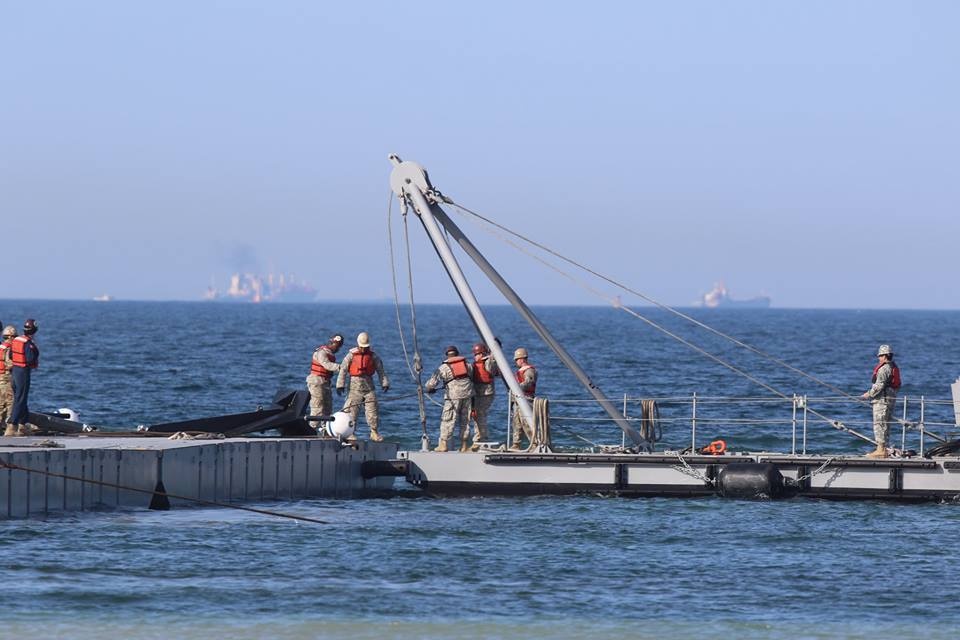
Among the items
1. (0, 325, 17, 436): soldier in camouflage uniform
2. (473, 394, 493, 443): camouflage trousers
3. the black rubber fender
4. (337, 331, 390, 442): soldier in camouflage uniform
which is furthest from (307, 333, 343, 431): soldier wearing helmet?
the black rubber fender

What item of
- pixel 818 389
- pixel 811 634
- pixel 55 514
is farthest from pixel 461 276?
pixel 818 389

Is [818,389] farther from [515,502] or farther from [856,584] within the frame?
[856,584]

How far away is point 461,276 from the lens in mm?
28297

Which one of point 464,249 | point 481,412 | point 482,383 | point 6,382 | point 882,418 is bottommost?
point 481,412

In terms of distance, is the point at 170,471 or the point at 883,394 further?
the point at 883,394

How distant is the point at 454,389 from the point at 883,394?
23.8 ft

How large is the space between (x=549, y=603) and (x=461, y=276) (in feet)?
34.5

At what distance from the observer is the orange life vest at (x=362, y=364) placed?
90.6ft

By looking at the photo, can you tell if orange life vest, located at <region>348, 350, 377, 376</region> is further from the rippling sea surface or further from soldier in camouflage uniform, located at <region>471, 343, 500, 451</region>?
the rippling sea surface

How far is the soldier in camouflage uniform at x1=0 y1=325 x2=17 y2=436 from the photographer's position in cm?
2645

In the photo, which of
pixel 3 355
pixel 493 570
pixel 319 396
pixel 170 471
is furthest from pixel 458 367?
pixel 3 355

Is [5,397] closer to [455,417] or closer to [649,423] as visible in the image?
[455,417]

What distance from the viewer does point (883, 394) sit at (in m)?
26.4

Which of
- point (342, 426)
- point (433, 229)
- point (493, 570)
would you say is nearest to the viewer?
point (493, 570)
